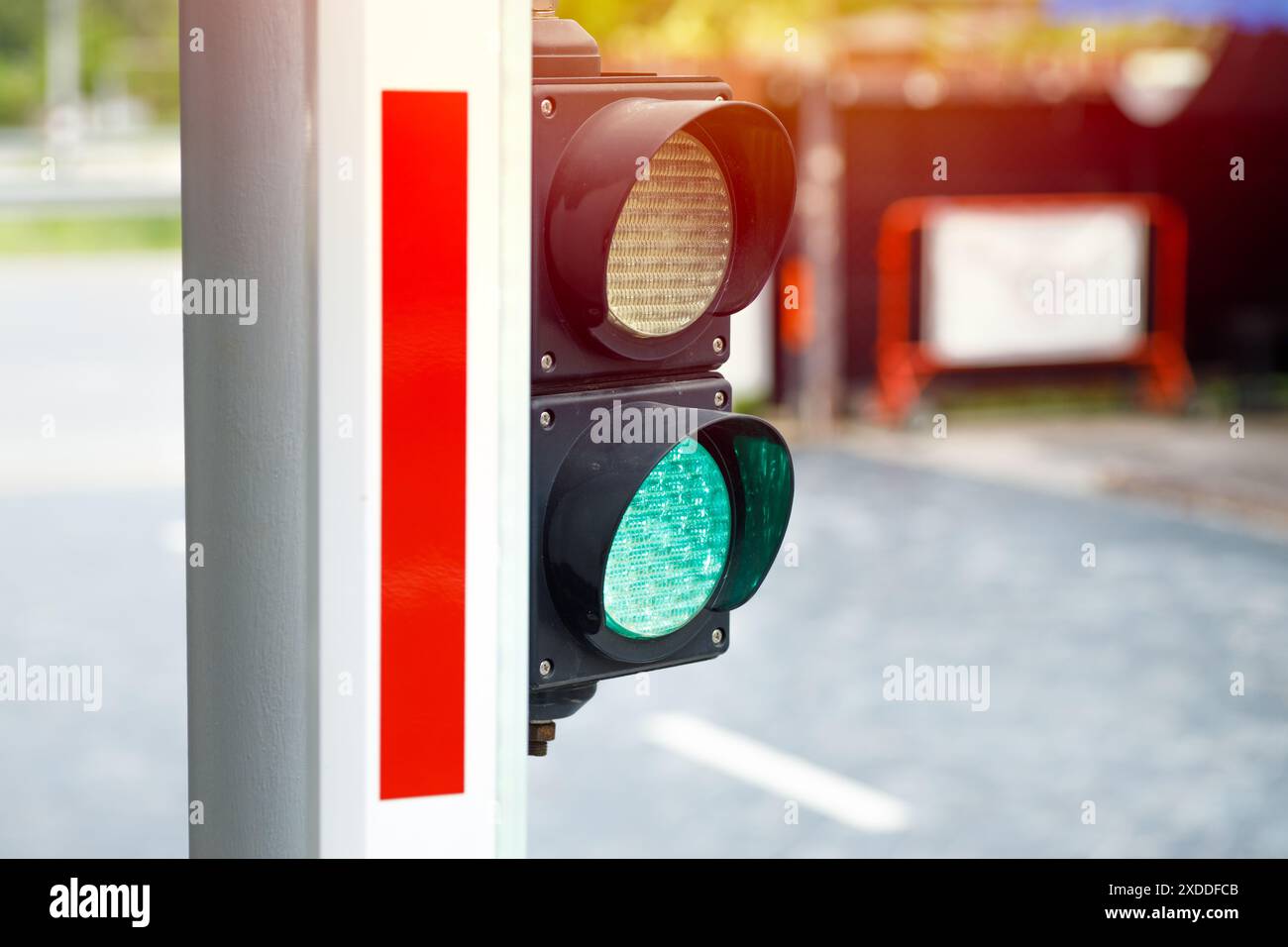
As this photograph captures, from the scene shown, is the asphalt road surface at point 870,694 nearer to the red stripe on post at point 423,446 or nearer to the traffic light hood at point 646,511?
the traffic light hood at point 646,511

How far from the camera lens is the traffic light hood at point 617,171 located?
182 cm

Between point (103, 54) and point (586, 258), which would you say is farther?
point (103, 54)

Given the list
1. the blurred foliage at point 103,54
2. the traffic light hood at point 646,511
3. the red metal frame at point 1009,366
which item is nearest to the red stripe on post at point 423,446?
the traffic light hood at point 646,511

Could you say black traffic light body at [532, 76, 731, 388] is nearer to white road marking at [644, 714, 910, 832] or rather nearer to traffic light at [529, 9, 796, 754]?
traffic light at [529, 9, 796, 754]

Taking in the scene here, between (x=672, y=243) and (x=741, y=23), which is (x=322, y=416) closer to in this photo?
(x=672, y=243)

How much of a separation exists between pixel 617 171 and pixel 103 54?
60.7 meters

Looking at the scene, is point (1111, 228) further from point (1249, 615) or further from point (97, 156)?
point (97, 156)

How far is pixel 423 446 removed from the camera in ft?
5.32

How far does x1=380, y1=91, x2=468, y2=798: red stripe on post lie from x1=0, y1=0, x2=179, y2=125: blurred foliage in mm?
54955

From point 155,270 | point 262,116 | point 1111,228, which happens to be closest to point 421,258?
point 262,116

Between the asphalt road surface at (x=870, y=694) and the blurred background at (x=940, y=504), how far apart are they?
0.02m

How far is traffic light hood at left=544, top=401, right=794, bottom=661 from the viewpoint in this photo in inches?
72.9

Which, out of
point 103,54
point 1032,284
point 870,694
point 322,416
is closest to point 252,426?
point 322,416

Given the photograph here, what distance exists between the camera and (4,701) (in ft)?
24.4
